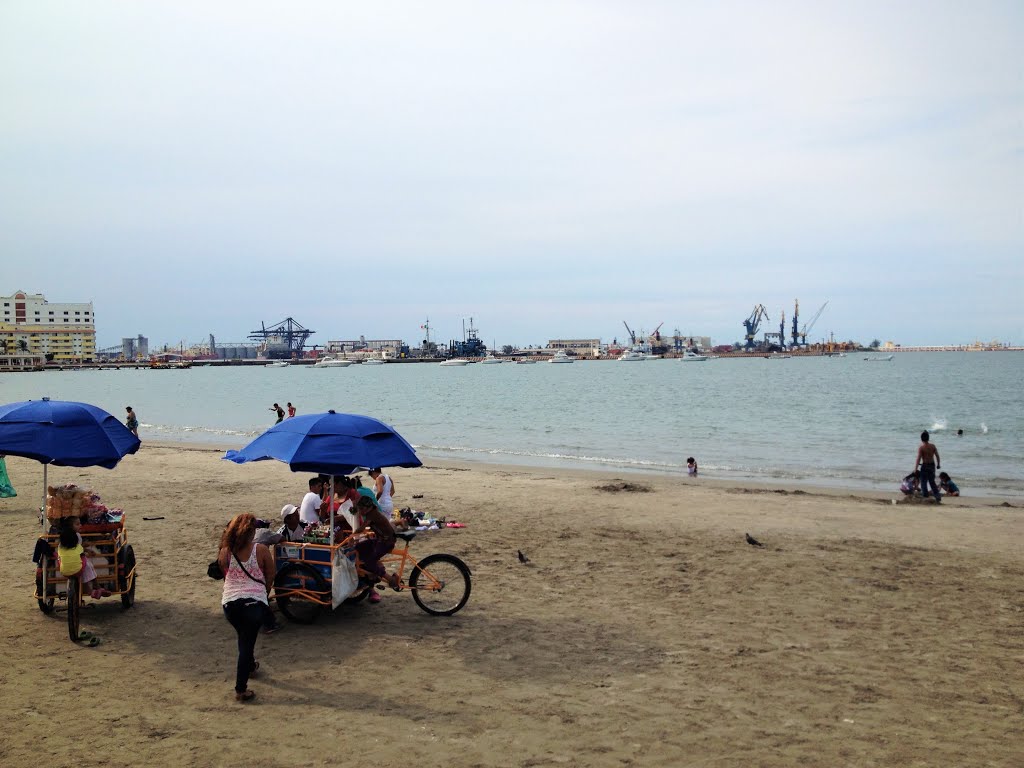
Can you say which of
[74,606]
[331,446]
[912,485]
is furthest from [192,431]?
[331,446]

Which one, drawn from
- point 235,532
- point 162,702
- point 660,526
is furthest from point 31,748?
point 660,526

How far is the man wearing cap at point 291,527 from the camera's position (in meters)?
8.16

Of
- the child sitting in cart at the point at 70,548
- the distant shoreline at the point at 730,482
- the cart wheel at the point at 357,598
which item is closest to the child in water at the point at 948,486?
the distant shoreline at the point at 730,482

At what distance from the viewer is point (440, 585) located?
27.3 ft

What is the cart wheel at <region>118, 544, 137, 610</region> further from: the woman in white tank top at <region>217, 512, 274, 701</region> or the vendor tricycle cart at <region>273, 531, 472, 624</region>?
the woman in white tank top at <region>217, 512, 274, 701</region>

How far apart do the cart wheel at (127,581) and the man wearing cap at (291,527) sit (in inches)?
60.9

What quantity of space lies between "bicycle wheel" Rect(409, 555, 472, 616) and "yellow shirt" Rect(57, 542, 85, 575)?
3.12 meters

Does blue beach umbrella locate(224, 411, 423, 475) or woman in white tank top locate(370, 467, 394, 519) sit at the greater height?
blue beach umbrella locate(224, 411, 423, 475)

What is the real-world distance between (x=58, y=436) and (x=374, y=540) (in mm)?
3327

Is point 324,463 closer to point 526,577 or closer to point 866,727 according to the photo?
point 526,577

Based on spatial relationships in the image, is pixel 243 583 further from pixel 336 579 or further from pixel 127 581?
pixel 127 581

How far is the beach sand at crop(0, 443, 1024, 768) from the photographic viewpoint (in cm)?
542

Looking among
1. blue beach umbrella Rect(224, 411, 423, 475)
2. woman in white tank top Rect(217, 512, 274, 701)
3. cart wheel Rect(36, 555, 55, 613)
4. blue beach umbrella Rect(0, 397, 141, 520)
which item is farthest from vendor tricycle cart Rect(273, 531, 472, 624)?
cart wheel Rect(36, 555, 55, 613)

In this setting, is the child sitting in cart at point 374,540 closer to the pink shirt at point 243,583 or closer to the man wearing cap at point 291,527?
the man wearing cap at point 291,527
